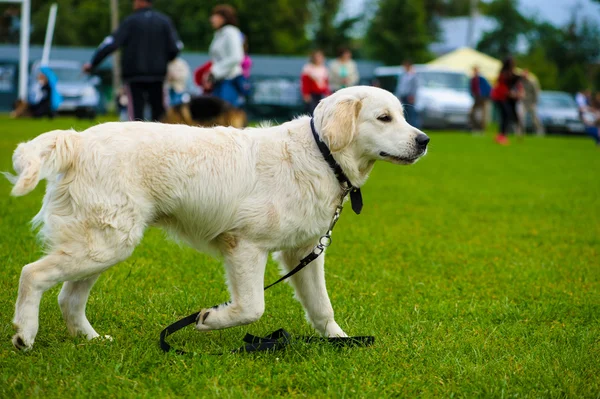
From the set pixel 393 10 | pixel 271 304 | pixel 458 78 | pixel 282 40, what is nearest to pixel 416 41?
pixel 393 10

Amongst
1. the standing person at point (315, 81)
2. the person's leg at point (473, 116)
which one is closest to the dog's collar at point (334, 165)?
the standing person at point (315, 81)

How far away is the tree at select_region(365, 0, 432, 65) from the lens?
57.7 meters

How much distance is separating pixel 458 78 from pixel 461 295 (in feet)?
94.0

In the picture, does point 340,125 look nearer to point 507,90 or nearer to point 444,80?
point 507,90

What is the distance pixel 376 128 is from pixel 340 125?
0.25 metres

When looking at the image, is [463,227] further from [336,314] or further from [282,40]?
[282,40]

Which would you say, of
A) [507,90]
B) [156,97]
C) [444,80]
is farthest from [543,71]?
[156,97]

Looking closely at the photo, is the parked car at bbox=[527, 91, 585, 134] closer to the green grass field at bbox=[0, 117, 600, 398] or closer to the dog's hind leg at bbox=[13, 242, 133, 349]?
the green grass field at bbox=[0, 117, 600, 398]

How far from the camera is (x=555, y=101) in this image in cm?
3694

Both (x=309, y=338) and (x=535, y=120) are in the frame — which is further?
(x=535, y=120)

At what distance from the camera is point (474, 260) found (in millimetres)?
6879

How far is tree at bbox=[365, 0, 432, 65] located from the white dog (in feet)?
178

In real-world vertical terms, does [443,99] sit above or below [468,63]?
above

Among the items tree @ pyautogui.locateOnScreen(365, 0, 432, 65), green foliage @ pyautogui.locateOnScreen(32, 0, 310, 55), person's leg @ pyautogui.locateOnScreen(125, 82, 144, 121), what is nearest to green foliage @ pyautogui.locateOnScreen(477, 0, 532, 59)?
tree @ pyautogui.locateOnScreen(365, 0, 432, 65)
